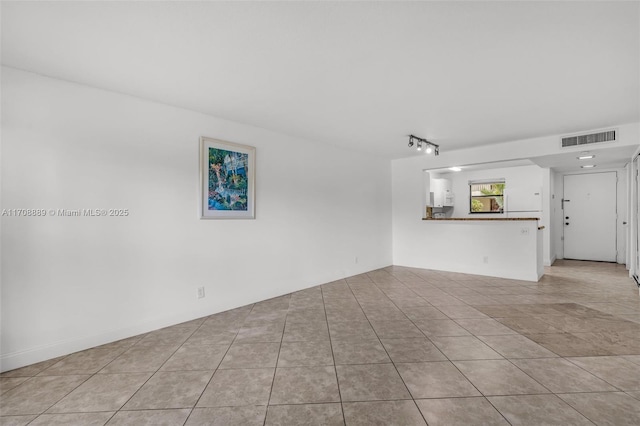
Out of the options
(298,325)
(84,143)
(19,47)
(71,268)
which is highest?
(19,47)

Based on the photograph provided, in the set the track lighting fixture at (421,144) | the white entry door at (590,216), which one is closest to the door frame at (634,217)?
the white entry door at (590,216)

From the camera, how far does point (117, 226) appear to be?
113 inches

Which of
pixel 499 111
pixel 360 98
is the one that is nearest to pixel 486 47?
pixel 360 98

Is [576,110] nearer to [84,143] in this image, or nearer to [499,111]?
[499,111]

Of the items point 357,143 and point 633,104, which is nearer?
point 633,104

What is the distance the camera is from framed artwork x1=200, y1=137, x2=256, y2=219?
137 inches

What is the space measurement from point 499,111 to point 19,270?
5.10 metres

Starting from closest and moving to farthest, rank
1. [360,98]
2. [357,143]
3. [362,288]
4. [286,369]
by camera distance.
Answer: [286,369] < [360,98] < [362,288] < [357,143]

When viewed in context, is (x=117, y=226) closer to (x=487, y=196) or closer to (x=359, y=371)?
(x=359, y=371)

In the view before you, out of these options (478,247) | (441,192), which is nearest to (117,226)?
(478,247)

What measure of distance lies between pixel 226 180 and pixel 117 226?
4.19ft

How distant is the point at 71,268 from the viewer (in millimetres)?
2605

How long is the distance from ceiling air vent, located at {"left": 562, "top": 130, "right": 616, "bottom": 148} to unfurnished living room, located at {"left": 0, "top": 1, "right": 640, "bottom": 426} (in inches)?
0.8

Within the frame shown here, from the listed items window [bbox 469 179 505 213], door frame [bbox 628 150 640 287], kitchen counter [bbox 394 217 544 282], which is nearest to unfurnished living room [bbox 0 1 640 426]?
door frame [bbox 628 150 640 287]
